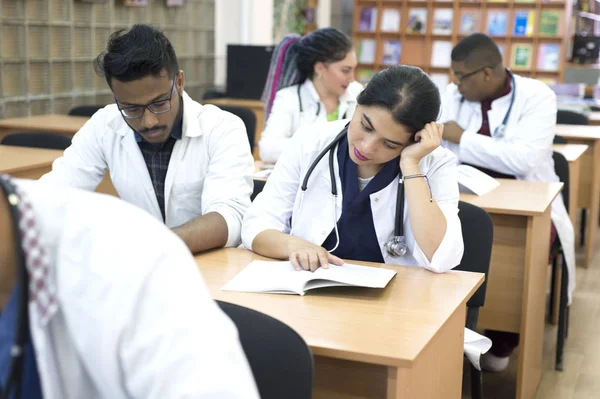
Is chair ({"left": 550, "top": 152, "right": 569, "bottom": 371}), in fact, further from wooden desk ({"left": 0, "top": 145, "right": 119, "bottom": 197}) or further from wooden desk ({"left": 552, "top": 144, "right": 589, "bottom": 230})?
wooden desk ({"left": 0, "top": 145, "right": 119, "bottom": 197})

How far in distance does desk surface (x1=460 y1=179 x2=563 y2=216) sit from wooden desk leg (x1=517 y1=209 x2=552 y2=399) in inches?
1.6

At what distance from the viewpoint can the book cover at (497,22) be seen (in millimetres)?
8656

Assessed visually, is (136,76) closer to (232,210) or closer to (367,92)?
(232,210)

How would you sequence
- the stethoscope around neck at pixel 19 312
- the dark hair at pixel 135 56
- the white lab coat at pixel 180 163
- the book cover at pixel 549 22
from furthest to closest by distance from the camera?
the book cover at pixel 549 22, the white lab coat at pixel 180 163, the dark hair at pixel 135 56, the stethoscope around neck at pixel 19 312

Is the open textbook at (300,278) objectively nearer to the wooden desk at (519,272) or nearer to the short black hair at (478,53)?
the wooden desk at (519,272)

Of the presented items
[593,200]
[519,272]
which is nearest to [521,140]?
[519,272]

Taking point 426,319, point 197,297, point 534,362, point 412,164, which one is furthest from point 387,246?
point 197,297

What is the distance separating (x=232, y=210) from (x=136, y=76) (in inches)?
17.1

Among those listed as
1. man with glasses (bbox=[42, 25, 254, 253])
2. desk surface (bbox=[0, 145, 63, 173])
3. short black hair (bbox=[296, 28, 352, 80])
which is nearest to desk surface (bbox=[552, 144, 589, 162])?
short black hair (bbox=[296, 28, 352, 80])

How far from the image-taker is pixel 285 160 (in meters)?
2.12

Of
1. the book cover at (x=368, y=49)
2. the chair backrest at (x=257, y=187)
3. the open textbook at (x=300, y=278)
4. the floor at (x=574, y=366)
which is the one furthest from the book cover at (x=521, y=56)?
the open textbook at (x=300, y=278)

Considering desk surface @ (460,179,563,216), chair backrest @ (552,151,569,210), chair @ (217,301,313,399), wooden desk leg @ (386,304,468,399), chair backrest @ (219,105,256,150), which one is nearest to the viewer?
chair @ (217,301,313,399)

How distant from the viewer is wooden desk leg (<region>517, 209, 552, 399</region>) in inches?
99.8

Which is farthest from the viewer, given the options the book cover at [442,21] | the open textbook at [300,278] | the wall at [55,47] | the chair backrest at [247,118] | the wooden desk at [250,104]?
the book cover at [442,21]
